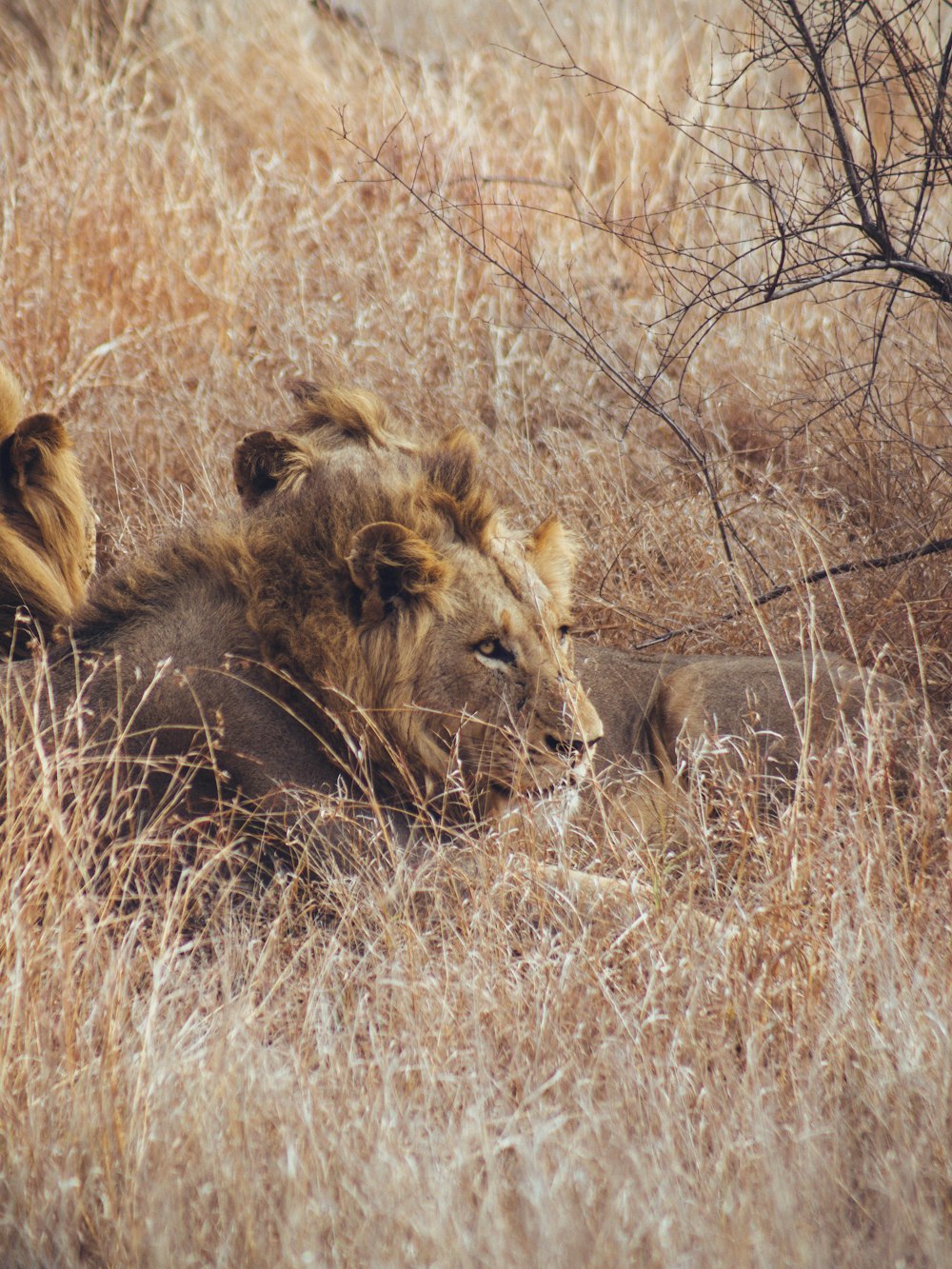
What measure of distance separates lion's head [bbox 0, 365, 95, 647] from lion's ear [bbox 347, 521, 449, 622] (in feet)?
4.36

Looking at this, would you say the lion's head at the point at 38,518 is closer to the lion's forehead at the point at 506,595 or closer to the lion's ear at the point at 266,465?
the lion's ear at the point at 266,465

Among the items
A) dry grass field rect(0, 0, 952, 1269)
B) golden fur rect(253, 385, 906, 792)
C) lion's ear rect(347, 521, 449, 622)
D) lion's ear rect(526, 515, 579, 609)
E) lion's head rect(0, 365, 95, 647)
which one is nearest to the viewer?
dry grass field rect(0, 0, 952, 1269)

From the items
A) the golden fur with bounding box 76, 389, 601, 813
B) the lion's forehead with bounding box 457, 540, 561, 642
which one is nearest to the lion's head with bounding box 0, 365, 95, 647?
the golden fur with bounding box 76, 389, 601, 813

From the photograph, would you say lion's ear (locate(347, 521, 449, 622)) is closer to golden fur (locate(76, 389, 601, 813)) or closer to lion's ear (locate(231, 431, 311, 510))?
golden fur (locate(76, 389, 601, 813))

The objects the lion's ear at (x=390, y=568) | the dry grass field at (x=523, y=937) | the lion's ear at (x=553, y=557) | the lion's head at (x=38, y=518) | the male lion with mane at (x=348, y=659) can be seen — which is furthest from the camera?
the lion's head at (x=38, y=518)

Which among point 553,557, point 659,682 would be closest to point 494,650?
point 553,557

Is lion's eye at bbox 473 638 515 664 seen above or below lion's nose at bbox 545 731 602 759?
above

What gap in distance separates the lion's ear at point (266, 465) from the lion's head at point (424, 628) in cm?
6

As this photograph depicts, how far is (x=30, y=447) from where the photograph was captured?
14.7 feet

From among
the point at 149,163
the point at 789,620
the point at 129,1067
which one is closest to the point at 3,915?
the point at 129,1067

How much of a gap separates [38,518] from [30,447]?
0.23 metres

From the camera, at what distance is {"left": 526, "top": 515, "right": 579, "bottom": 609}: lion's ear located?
151 inches

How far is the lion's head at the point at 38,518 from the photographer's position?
441cm

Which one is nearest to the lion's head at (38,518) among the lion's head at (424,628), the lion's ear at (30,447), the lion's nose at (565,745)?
the lion's ear at (30,447)
